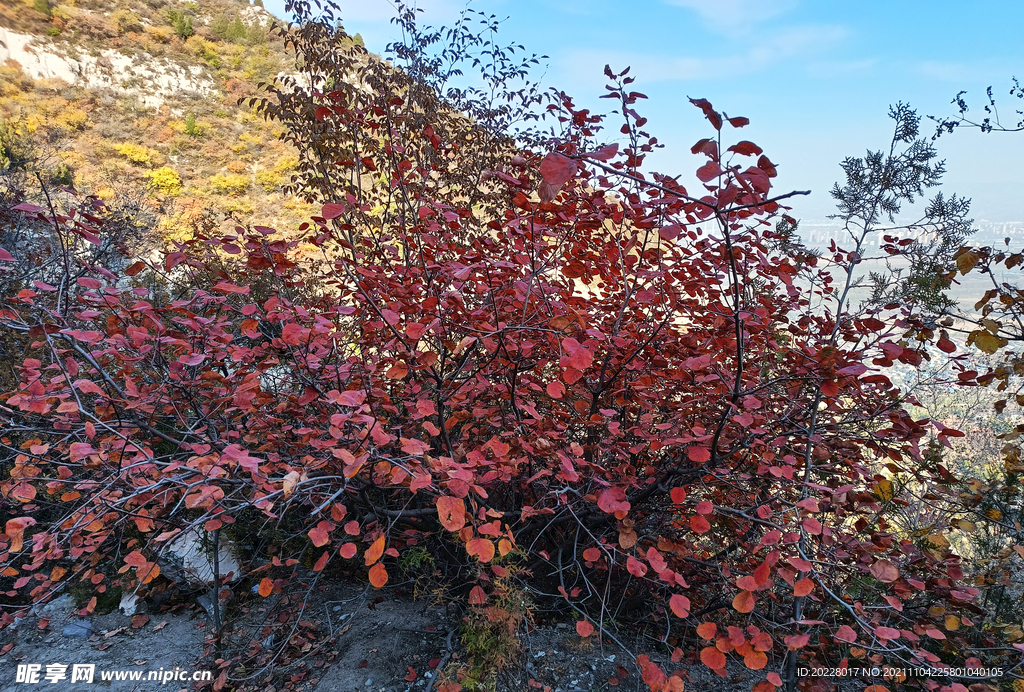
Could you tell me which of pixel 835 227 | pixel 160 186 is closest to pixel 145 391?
pixel 835 227

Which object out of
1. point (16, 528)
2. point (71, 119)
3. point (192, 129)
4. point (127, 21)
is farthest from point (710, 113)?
point (127, 21)

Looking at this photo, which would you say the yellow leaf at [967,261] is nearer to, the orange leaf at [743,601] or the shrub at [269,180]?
the orange leaf at [743,601]

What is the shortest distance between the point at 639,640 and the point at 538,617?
544 mm

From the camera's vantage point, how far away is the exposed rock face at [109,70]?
1816cm

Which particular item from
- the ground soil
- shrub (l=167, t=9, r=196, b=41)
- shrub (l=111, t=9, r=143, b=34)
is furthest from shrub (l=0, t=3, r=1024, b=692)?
shrub (l=167, t=9, r=196, b=41)

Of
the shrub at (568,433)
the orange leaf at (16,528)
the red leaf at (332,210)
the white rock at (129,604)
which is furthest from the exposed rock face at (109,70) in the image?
the red leaf at (332,210)

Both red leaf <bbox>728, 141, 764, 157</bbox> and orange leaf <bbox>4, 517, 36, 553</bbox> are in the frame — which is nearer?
red leaf <bbox>728, 141, 764, 157</bbox>

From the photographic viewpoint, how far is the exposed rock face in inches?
715

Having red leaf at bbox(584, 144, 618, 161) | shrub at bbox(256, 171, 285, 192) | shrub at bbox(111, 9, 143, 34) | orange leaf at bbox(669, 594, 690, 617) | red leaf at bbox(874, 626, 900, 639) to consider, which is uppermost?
shrub at bbox(111, 9, 143, 34)

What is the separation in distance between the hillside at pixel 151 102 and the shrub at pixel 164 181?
32mm

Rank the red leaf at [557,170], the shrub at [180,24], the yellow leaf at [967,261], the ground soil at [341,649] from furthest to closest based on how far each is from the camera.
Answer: the shrub at [180,24], the ground soil at [341,649], the yellow leaf at [967,261], the red leaf at [557,170]

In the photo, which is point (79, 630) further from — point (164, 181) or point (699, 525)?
point (164, 181)

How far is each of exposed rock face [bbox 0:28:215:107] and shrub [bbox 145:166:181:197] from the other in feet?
17.9

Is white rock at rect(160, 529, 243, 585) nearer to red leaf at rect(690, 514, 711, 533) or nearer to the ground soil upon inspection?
the ground soil
